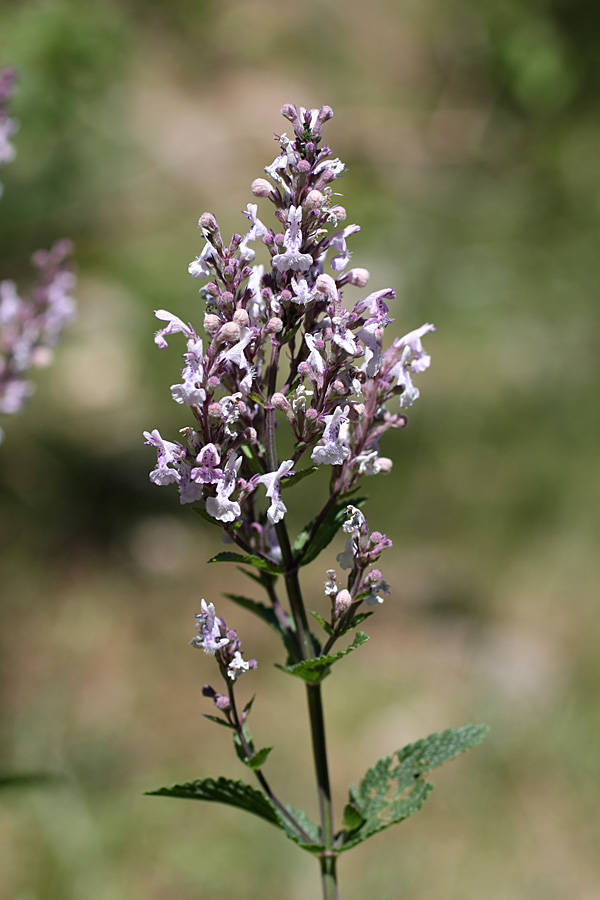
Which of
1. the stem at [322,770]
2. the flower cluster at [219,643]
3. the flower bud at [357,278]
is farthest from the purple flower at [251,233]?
the stem at [322,770]

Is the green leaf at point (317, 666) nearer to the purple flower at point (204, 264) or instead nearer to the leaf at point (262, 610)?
the leaf at point (262, 610)

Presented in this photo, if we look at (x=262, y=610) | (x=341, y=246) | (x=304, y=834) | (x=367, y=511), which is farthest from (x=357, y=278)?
(x=367, y=511)

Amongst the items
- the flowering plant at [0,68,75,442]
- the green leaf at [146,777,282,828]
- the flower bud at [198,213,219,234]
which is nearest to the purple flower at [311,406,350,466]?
the flower bud at [198,213,219,234]

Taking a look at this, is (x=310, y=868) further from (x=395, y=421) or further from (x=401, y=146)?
(x=401, y=146)

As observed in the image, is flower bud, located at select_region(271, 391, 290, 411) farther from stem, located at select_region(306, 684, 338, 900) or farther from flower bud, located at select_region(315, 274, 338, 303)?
stem, located at select_region(306, 684, 338, 900)

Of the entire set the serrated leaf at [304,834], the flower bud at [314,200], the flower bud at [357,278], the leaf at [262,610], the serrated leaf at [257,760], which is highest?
the flower bud at [314,200]

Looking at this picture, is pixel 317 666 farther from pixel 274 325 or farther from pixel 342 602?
pixel 274 325
